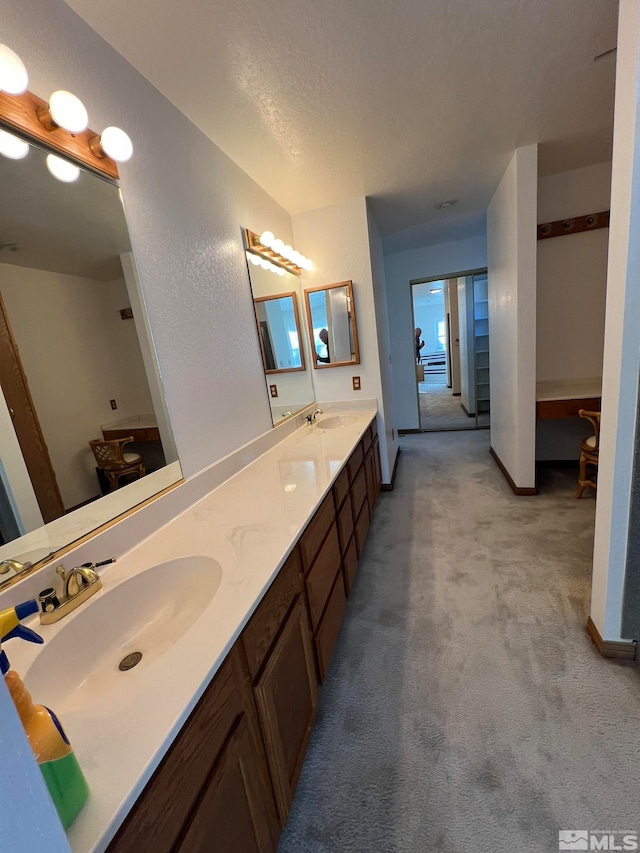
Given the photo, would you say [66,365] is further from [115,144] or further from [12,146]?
[115,144]

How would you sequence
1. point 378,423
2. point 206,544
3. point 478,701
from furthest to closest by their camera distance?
point 378,423 < point 478,701 < point 206,544

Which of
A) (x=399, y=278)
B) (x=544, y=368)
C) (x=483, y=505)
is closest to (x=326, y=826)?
(x=483, y=505)

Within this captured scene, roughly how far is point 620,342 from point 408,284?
381 centimetres

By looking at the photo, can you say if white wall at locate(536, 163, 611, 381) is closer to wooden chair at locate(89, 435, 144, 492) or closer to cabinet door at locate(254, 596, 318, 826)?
cabinet door at locate(254, 596, 318, 826)

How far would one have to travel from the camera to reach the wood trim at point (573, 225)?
2.75 metres

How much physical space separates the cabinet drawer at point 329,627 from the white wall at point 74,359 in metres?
0.96

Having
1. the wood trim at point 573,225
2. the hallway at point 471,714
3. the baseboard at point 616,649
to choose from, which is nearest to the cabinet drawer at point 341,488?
the hallway at point 471,714

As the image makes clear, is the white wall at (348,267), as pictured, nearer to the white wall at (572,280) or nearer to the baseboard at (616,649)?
the white wall at (572,280)

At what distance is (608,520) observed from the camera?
131 cm

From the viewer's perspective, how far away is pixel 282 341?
2.56m

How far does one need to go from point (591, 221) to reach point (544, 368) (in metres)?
1.18

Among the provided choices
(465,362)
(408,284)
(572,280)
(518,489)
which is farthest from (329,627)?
(465,362)

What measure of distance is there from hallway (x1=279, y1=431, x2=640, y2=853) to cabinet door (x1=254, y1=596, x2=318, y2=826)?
0.17 m

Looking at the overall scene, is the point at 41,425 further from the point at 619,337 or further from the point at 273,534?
the point at 619,337
